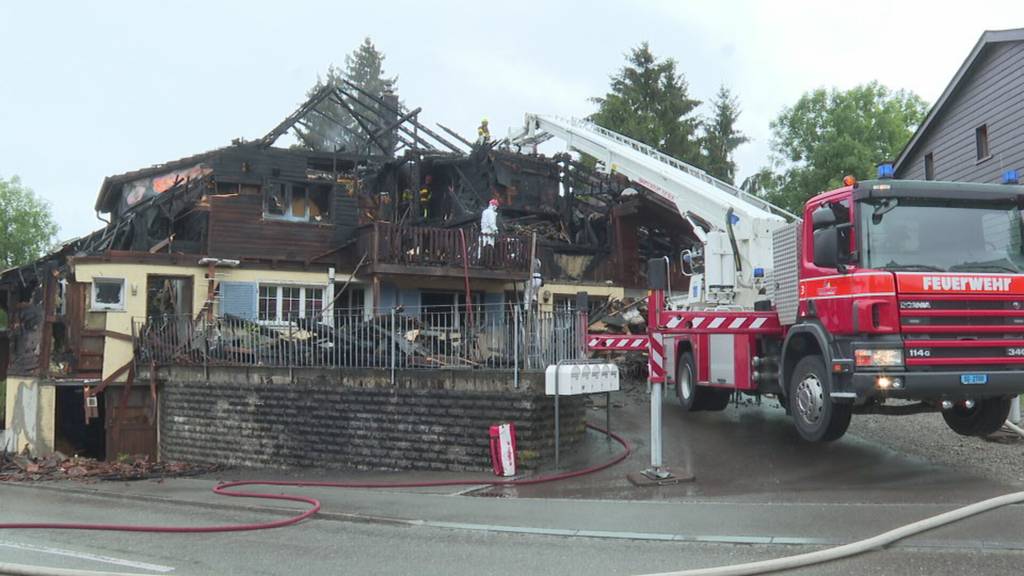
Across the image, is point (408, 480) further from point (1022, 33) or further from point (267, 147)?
point (1022, 33)

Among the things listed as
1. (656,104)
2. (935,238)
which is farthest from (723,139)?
(935,238)

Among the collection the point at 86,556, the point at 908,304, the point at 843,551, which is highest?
the point at 908,304

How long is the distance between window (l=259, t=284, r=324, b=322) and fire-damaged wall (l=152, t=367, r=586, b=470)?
3174 millimetres

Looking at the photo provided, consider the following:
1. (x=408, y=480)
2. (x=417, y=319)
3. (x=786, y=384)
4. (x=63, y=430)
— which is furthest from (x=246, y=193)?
(x=786, y=384)

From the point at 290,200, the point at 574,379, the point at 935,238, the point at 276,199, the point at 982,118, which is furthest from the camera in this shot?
the point at 290,200

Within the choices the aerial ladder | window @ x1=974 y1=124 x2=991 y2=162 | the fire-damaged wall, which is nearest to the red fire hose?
the fire-damaged wall

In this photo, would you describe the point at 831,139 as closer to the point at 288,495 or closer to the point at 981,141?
the point at 981,141

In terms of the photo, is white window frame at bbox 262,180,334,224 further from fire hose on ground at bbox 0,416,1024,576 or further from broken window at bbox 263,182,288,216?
fire hose on ground at bbox 0,416,1024,576

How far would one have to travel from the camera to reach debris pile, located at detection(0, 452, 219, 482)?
15134mm

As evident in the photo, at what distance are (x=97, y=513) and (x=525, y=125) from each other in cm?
1624

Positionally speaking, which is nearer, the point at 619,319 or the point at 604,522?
the point at 604,522

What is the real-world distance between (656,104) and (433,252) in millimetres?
22373

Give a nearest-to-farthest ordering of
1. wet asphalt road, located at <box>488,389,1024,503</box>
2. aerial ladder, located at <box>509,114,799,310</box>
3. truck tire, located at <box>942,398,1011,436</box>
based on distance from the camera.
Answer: wet asphalt road, located at <box>488,389,1024,503</box>
truck tire, located at <box>942,398,1011,436</box>
aerial ladder, located at <box>509,114,799,310</box>

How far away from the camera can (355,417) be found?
44.6 feet
